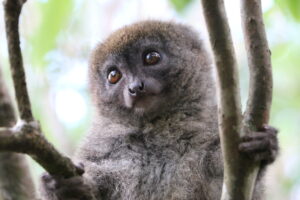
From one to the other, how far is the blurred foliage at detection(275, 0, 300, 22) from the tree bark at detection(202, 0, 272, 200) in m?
0.65

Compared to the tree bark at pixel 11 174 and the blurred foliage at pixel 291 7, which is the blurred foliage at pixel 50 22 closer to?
the tree bark at pixel 11 174

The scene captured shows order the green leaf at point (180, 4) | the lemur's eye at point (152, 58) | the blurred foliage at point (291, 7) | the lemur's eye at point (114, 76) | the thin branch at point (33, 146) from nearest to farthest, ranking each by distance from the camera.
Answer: the thin branch at point (33, 146) < the blurred foliage at point (291, 7) < the green leaf at point (180, 4) < the lemur's eye at point (152, 58) < the lemur's eye at point (114, 76)

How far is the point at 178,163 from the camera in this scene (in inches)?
186

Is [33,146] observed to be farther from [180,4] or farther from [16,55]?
[180,4]

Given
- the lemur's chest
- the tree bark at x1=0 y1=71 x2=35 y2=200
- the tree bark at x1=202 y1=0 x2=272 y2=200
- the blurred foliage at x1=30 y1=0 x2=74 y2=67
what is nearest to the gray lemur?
the lemur's chest

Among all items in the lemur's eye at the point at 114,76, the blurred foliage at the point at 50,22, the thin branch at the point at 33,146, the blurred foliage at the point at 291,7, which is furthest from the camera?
the lemur's eye at the point at 114,76

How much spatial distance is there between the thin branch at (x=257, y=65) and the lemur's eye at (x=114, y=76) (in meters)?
2.21

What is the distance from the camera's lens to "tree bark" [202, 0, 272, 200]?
11.2ft

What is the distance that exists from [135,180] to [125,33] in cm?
163

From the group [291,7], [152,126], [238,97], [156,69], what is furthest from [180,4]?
[238,97]

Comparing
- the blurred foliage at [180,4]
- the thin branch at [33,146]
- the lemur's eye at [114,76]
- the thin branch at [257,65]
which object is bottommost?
the thin branch at [33,146]

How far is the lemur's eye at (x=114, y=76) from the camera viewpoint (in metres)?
5.66

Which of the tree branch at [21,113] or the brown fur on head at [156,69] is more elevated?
the brown fur on head at [156,69]

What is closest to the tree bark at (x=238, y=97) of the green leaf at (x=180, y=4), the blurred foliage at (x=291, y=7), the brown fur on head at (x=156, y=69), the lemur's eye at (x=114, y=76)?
the blurred foliage at (x=291, y=7)
